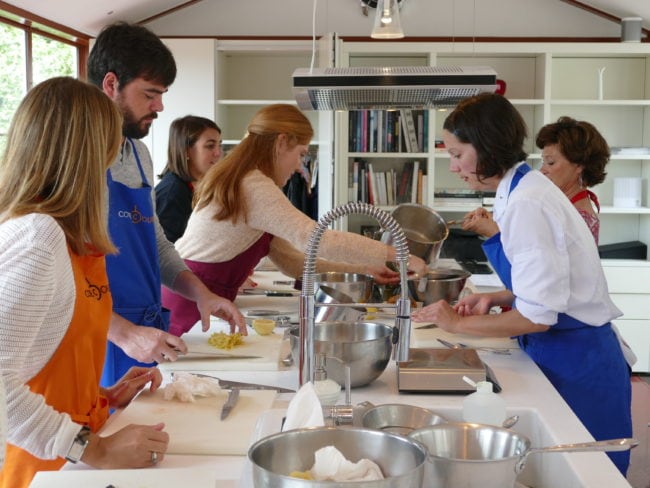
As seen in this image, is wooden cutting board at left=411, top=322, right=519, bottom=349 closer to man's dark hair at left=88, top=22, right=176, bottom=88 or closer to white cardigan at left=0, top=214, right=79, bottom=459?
man's dark hair at left=88, top=22, right=176, bottom=88

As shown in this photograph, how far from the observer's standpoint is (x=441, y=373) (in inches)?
73.5

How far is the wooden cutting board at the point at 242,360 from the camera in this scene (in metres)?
2.03

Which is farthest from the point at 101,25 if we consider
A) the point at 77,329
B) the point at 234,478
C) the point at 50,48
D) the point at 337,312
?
the point at 234,478

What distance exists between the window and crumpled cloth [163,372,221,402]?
2.97 meters

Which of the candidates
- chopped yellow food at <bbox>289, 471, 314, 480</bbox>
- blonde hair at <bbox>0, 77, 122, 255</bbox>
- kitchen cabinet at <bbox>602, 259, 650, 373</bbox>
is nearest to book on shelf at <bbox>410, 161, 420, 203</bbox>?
kitchen cabinet at <bbox>602, 259, 650, 373</bbox>

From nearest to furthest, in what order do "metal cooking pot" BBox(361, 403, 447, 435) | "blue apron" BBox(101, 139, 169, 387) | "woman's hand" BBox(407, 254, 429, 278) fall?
"metal cooking pot" BBox(361, 403, 447, 435), "blue apron" BBox(101, 139, 169, 387), "woman's hand" BBox(407, 254, 429, 278)

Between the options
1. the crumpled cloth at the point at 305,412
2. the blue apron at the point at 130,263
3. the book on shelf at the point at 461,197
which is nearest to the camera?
the crumpled cloth at the point at 305,412

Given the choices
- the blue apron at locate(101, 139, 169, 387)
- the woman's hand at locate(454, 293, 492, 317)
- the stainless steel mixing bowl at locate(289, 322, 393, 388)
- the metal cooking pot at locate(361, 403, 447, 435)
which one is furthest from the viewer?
the woman's hand at locate(454, 293, 492, 317)

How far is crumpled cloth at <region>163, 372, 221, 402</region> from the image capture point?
1.68 metres

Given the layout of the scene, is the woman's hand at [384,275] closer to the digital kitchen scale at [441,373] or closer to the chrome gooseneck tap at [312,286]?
the digital kitchen scale at [441,373]

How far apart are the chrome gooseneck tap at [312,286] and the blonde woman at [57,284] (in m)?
0.31

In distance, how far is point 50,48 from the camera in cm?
513

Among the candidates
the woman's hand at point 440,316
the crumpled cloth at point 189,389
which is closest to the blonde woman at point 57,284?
the crumpled cloth at point 189,389

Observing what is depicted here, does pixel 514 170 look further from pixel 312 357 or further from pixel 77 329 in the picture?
pixel 77 329
